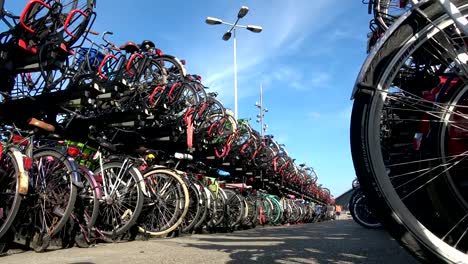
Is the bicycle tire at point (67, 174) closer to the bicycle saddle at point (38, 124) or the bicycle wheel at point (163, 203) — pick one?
the bicycle saddle at point (38, 124)

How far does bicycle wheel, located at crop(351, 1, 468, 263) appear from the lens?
2258mm

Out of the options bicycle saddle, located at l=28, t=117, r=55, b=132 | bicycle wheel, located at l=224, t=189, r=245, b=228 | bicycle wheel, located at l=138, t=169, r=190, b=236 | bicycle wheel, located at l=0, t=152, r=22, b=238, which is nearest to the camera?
bicycle wheel, located at l=0, t=152, r=22, b=238

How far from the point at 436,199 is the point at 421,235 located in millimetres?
550

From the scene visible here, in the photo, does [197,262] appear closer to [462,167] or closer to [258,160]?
[462,167]

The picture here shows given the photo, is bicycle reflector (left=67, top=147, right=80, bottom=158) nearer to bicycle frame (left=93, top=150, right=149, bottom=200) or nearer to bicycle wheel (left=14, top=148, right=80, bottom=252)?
bicycle wheel (left=14, top=148, right=80, bottom=252)

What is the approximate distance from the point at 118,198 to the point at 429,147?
4287 mm

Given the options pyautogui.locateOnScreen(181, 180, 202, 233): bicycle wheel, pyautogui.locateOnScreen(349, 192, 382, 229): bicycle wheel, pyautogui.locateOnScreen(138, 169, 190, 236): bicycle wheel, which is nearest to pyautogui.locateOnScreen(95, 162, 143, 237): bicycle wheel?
pyautogui.locateOnScreen(138, 169, 190, 236): bicycle wheel

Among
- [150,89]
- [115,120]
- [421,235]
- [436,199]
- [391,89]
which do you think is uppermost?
[150,89]

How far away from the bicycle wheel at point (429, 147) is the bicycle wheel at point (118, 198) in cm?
407

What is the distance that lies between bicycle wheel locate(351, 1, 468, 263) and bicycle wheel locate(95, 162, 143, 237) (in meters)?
4.07

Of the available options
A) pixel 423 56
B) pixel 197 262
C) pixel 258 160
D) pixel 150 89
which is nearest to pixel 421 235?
pixel 423 56

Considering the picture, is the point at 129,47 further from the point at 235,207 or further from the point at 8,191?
the point at 235,207

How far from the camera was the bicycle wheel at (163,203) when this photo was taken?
6868 mm

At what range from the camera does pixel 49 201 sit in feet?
16.1
